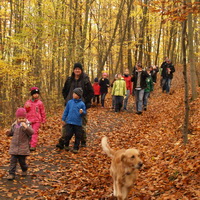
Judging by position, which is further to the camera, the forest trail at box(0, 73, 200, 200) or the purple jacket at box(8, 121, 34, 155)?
the purple jacket at box(8, 121, 34, 155)

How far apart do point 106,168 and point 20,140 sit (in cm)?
243

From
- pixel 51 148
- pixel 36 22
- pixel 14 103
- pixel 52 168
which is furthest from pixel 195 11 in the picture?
pixel 14 103

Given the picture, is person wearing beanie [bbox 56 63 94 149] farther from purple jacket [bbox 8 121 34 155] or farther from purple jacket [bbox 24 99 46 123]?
purple jacket [bbox 8 121 34 155]

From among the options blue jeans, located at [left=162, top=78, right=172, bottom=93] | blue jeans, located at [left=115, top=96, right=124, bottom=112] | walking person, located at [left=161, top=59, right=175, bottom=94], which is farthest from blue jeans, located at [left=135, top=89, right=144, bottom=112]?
blue jeans, located at [left=162, top=78, right=172, bottom=93]

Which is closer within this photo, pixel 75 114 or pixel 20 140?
pixel 20 140

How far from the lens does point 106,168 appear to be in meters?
6.70

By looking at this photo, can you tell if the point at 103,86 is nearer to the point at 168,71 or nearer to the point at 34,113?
the point at 168,71

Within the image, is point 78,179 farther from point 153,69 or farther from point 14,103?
point 153,69

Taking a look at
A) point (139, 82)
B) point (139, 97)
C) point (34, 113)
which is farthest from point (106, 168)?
point (139, 82)

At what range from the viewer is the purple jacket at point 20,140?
5.76 meters

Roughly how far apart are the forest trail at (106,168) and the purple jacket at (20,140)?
2.28 ft

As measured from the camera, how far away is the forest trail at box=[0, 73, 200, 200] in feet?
16.5

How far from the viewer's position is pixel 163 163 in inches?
245

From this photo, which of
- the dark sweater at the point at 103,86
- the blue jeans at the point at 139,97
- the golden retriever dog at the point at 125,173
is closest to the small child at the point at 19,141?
the golden retriever dog at the point at 125,173
